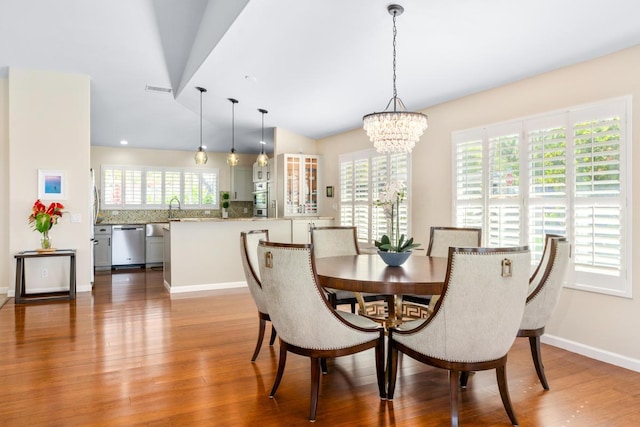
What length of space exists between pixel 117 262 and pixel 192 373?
584 centimetres

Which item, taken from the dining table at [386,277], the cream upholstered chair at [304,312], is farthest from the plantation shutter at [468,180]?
the cream upholstered chair at [304,312]

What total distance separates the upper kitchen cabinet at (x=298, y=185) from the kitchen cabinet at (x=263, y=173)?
3.32ft

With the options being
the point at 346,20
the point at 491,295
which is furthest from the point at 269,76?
the point at 491,295

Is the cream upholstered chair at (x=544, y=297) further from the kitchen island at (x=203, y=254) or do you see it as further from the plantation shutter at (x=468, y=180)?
the kitchen island at (x=203, y=254)

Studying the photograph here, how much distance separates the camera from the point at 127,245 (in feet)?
26.4

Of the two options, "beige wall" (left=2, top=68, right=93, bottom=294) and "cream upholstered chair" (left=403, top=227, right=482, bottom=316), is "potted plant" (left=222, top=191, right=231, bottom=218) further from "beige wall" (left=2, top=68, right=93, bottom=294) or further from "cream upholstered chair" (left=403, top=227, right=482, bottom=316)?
"cream upholstered chair" (left=403, top=227, right=482, bottom=316)

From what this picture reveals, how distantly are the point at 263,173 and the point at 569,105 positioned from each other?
6127mm

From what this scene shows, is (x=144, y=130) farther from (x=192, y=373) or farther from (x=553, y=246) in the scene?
(x=553, y=246)

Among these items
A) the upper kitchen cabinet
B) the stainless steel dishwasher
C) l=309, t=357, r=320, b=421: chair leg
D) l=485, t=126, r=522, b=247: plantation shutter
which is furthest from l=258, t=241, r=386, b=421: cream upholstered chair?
the stainless steel dishwasher

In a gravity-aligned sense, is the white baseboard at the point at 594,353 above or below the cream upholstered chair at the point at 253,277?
below

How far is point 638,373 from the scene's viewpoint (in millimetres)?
3043

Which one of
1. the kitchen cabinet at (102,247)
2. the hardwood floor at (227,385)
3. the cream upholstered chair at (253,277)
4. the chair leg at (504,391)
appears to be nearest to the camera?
the chair leg at (504,391)

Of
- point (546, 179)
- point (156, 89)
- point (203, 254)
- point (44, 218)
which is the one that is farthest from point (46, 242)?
point (546, 179)

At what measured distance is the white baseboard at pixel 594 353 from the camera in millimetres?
3111
